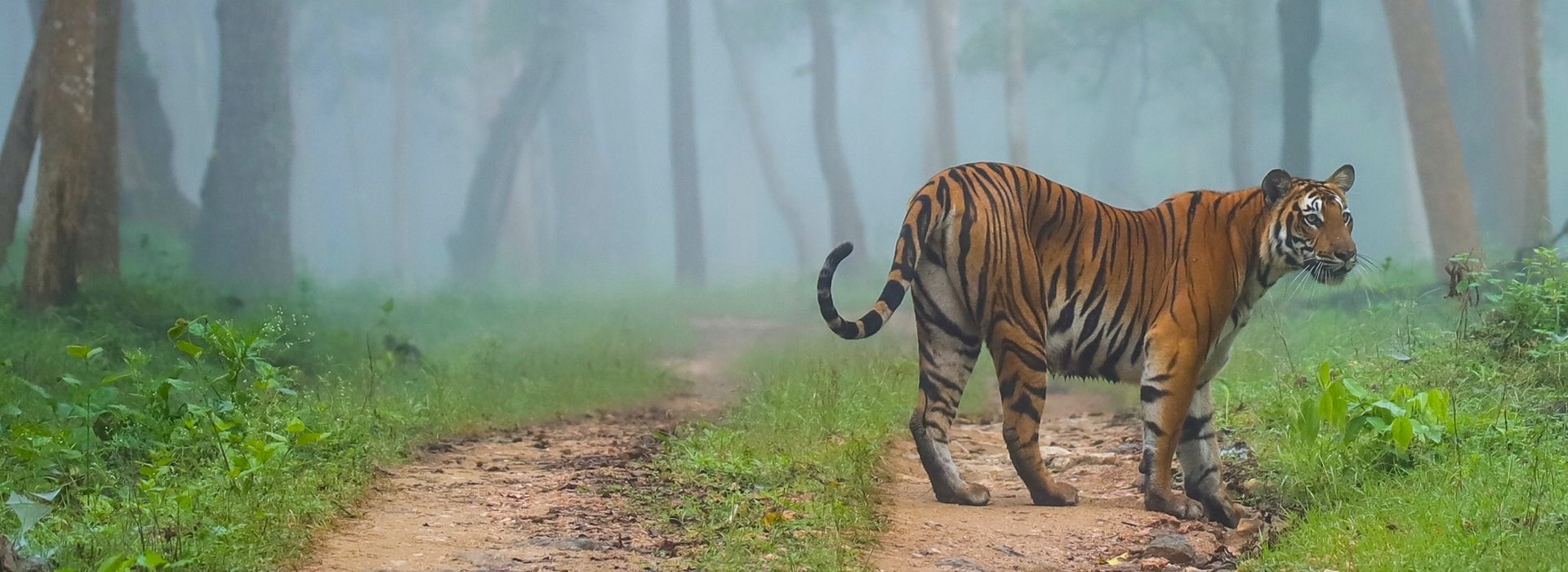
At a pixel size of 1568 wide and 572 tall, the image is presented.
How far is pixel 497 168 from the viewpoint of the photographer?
27688 millimetres

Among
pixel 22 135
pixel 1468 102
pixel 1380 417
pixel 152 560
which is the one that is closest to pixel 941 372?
pixel 1380 417

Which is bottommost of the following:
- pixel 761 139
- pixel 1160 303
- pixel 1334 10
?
pixel 1160 303

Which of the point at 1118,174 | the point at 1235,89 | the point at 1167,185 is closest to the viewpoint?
the point at 1235,89

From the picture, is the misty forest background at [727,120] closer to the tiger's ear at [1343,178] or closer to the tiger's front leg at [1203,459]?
the tiger's front leg at [1203,459]

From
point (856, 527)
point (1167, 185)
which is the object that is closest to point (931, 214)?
point (856, 527)

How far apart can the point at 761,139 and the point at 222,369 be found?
2412cm

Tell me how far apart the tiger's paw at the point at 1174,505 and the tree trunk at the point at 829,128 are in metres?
21.1

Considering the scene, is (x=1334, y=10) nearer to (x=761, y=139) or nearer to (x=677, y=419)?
(x=761, y=139)

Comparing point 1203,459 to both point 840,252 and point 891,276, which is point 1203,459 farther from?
point 840,252

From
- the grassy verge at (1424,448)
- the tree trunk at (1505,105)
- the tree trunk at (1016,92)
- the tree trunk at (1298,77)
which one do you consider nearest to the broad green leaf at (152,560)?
the grassy verge at (1424,448)

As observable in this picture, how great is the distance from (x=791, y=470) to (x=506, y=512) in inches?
51.5

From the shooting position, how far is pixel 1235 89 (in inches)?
→ 1085

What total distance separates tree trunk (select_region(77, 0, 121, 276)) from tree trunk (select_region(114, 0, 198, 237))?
25.4 feet

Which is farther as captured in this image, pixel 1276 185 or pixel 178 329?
pixel 1276 185
